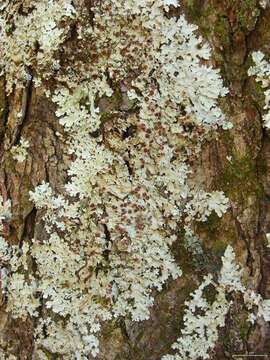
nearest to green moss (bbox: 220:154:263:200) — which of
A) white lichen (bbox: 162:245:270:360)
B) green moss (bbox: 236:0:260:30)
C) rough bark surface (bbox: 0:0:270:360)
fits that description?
rough bark surface (bbox: 0:0:270:360)

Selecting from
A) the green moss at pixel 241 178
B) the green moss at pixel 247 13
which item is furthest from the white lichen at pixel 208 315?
the green moss at pixel 247 13

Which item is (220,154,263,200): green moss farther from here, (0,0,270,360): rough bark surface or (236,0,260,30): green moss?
(236,0,260,30): green moss

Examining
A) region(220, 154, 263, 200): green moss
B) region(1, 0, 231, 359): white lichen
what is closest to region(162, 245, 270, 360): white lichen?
region(1, 0, 231, 359): white lichen

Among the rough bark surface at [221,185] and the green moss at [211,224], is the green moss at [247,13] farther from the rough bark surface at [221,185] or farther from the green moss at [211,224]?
the green moss at [211,224]

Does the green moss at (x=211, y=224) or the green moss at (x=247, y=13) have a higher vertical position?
the green moss at (x=247, y=13)

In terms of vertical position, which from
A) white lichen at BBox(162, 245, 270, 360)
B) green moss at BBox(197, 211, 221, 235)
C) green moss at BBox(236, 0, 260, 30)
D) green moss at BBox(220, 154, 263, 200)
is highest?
green moss at BBox(236, 0, 260, 30)

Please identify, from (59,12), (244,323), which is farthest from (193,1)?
(244,323)

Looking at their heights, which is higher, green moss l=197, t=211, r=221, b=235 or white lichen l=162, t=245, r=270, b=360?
green moss l=197, t=211, r=221, b=235

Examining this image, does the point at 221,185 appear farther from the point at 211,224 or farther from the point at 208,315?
the point at 208,315

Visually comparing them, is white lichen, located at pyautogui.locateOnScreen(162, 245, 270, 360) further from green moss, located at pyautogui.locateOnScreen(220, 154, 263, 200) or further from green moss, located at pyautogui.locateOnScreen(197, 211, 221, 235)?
green moss, located at pyautogui.locateOnScreen(220, 154, 263, 200)

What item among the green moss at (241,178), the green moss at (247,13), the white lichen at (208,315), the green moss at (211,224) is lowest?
the white lichen at (208,315)
